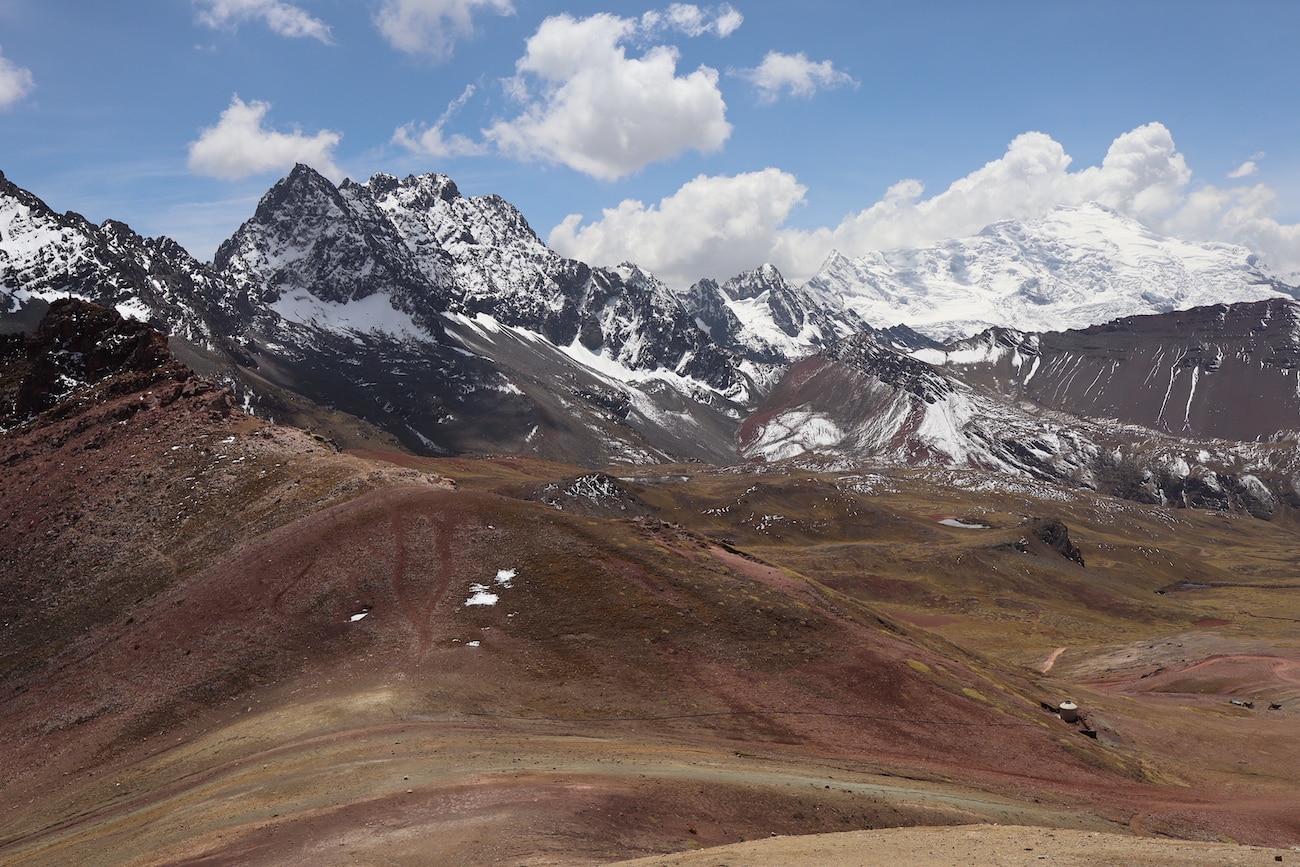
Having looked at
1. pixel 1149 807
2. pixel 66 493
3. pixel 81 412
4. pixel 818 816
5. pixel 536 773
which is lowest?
pixel 1149 807

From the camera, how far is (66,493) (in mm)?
88000

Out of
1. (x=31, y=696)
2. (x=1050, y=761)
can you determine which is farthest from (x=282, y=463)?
(x=1050, y=761)

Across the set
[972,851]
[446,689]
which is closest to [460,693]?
[446,689]

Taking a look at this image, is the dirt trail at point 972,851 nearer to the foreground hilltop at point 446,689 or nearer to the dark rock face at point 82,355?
the foreground hilltop at point 446,689

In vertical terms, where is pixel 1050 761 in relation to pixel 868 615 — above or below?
below

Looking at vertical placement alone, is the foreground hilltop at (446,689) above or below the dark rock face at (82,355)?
below

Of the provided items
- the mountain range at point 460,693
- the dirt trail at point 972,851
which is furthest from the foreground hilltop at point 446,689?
the dirt trail at point 972,851

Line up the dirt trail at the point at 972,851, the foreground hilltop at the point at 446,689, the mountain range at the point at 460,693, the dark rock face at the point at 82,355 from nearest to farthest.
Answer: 1. the dirt trail at the point at 972,851
2. the mountain range at the point at 460,693
3. the foreground hilltop at the point at 446,689
4. the dark rock face at the point at 82,355

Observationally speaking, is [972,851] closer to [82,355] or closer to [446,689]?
[446,689]

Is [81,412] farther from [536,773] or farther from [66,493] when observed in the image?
[536,773]

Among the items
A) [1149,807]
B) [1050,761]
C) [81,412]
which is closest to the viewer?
[1149,807]

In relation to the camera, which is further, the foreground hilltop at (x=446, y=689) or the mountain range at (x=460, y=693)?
the foreground hilltop at (x=446, y=689)

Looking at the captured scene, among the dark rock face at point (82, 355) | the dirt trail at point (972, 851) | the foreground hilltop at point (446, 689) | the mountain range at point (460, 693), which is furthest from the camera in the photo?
the dark rock face at point (82, 355)

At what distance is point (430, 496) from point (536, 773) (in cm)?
4582
